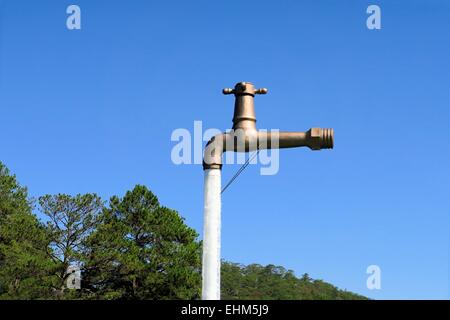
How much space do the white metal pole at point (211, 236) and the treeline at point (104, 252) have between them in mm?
40170

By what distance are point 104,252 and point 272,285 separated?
186ft

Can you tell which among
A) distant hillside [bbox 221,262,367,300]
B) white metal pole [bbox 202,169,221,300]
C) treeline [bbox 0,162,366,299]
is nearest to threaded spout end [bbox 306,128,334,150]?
white metal pole [bbox 202,169,221,300]

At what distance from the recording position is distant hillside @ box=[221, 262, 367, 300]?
92.6 m

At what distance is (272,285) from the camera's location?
10338cm

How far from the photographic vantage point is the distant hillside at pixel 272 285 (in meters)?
92.6

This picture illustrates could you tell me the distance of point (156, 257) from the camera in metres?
51.7

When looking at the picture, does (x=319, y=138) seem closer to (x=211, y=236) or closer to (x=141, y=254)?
(x=211, y=236)

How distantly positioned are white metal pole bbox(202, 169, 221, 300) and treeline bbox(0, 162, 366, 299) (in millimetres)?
40170

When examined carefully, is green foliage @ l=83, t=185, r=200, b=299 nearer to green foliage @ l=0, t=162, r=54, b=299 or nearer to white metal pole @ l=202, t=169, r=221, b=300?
green foliage @ l=0, t=162, r=54, b=299

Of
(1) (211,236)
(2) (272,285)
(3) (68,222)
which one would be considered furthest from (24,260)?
(2) (272,285)

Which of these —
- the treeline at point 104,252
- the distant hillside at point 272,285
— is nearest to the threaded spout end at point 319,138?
the treeline at point 104,252

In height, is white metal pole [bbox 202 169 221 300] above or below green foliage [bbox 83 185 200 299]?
below
